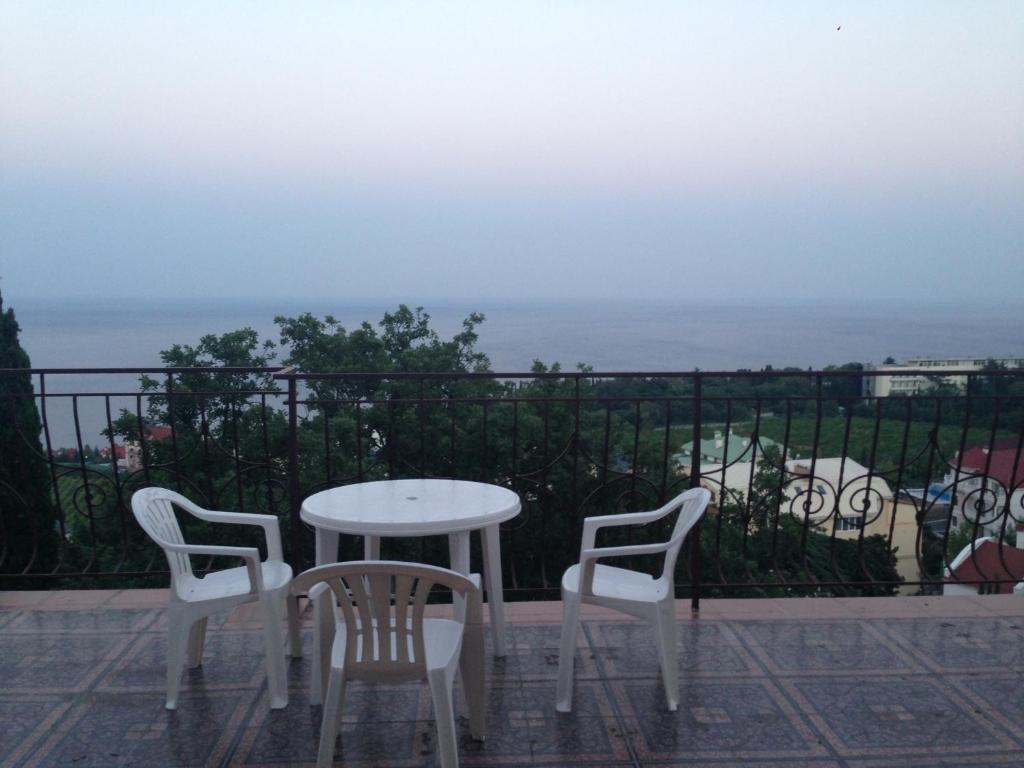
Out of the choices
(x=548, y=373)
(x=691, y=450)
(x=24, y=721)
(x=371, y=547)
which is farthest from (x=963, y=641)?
(x=24, y=721)

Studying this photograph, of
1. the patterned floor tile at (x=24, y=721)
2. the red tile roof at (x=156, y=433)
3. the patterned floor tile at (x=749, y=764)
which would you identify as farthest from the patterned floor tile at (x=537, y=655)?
the red tile roof at (x=156, y=433)

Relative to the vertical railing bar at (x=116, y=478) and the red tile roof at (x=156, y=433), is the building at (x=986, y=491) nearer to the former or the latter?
the vertical railing bar at (x=116, y=478)

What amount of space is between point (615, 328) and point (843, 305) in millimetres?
7168

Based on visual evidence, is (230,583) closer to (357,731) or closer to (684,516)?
(357,731)

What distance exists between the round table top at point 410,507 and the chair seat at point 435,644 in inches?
12.2

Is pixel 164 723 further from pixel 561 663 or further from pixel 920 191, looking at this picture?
pixel 920 191

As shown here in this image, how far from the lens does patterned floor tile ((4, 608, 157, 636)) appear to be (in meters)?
3.28

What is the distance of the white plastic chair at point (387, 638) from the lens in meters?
1.90

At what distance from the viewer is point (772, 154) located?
11.4 m

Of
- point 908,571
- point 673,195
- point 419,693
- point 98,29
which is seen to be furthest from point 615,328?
point 419,693

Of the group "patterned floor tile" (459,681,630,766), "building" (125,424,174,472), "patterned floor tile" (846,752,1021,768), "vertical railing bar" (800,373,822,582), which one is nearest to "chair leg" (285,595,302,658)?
"patterned floor tile" (459,681,630,766)

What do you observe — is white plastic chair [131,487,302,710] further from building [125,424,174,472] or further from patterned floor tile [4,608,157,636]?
building [125,424,174,472]

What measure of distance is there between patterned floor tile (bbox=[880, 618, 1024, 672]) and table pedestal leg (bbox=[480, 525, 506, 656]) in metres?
1.66

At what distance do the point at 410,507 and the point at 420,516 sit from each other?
137mm
